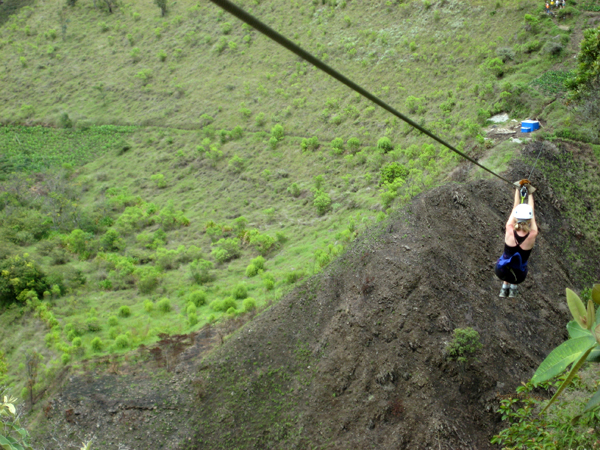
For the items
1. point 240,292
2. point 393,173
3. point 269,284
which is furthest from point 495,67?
point 240,292

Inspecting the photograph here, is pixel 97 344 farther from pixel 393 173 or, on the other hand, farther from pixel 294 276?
pixel 393 173

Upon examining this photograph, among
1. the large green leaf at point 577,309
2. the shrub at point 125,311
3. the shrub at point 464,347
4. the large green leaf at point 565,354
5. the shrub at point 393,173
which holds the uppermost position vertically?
the large green leaf at point 577,309

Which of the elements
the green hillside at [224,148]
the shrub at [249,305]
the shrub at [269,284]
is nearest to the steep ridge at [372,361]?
the shrub at [249,305]

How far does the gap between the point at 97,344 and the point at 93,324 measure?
2.02m

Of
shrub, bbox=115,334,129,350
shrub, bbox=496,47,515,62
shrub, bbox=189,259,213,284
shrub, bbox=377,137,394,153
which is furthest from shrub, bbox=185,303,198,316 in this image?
shrub, bbox=496,47,515,62

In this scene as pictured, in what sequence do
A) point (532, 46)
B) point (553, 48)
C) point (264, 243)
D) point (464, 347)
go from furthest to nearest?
1. point (532, 46)
2. point (553, 48)
3. point (264, 243)
4. point (464, 347)

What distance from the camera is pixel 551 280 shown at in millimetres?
11969

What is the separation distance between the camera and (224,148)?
29.2 meters

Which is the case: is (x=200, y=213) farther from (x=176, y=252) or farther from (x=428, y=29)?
(x=428, y=29)

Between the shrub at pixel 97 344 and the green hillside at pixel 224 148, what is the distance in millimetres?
66

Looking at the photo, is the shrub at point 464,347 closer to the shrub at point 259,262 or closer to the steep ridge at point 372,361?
the steep ridge at point 372,361

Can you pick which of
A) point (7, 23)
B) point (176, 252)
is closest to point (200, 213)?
point (176, 252)

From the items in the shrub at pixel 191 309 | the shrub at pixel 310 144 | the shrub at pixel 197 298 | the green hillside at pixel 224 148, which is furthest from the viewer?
the shrub at pixel 310 144

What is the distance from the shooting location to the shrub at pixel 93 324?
16500 mm
